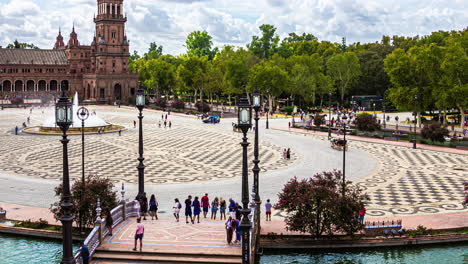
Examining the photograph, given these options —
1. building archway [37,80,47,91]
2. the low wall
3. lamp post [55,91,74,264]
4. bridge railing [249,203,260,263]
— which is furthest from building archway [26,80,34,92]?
lamp post [55,91,74,264]

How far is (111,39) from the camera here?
12875cm

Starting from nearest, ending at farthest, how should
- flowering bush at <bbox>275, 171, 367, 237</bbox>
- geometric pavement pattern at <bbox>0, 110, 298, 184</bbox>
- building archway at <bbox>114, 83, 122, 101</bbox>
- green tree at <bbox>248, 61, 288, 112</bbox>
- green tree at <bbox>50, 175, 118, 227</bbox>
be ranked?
1. flowering bush at <bbox>275, 171, 367, 237</bbox>
2. green tree at <bbox>50, 175, 118, 227</bbox>
3. geometric pavement pattern at <bbox>0, 110, 298, 184</bbox>
4. green tree at <bbox>248, 61, 288, 112</bbox>
5. building archway at <bbox>114, 83, 122, 101</bbox>

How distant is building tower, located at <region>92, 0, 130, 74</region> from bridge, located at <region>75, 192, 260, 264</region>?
357ft

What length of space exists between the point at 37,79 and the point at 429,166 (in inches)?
4440

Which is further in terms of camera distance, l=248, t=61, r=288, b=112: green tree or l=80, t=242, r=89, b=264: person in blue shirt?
l=248, t=61, r=288, b=112: green tree

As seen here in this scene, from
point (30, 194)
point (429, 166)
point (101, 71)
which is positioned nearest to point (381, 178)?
point (429, 166)

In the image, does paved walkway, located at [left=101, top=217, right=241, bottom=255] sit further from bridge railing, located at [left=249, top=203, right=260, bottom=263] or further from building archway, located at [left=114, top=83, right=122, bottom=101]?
building archway, located at [left=114, top=83, right=122, bottom=101]

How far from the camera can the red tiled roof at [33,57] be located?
438 ft

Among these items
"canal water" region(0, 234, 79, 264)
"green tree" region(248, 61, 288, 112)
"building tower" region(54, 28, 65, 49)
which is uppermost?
"building tower" region(54, 28, 65, 49)

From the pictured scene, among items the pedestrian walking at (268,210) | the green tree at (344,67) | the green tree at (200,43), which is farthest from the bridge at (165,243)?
the green tree at (200,43)

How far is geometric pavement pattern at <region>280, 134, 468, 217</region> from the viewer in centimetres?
3031

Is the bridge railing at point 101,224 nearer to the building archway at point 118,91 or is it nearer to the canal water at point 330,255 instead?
the canal water at point 330,255

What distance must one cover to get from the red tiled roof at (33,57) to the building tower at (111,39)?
47.0ft

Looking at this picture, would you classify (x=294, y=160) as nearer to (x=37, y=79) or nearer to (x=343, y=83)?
(x=343, y=83)
